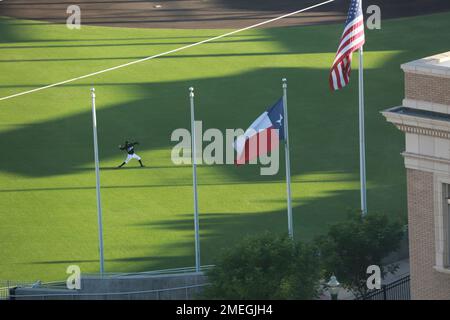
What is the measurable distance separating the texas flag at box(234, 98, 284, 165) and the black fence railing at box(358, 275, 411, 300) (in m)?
5.34

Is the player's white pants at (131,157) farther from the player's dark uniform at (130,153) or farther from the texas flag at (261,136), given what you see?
the texas flag at (261,136)

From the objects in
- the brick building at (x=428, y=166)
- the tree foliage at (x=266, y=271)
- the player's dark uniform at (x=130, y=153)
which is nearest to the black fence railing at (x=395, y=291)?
the tree foliage at (x=266, y=271)

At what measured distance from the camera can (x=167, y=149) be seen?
210ft

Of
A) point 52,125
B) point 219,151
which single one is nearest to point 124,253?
point 219,151

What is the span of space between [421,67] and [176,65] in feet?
115

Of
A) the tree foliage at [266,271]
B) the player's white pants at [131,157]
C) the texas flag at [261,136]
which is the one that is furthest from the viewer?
the player's white pants at [131,157]

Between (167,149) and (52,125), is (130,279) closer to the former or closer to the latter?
(167,149)

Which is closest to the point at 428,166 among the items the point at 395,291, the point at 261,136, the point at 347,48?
the point at 395,291

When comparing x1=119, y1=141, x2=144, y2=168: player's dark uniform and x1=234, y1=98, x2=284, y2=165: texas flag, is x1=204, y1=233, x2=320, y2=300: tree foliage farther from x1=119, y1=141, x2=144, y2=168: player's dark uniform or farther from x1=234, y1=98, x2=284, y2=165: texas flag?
x1=119, y1=141, x2=144, y2=168: player's dark uniform

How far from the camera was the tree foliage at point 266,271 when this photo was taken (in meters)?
44.1

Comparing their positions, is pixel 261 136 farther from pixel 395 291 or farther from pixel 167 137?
pixel 167 137

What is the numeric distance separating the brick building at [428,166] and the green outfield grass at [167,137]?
11.6m

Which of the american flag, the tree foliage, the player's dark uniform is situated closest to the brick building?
the tree foliage

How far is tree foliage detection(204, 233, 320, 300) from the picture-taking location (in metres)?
44.1
